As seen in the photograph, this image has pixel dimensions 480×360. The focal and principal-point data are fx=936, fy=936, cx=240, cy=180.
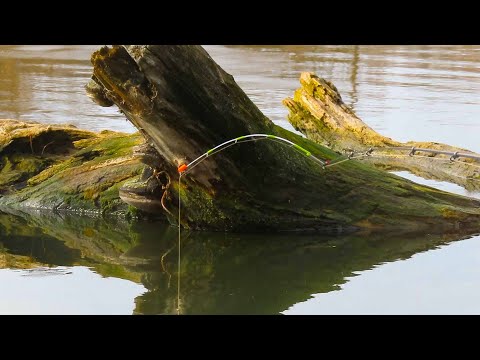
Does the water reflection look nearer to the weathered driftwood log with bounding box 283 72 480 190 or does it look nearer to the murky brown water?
the weathered driftwood log with bounding box 283 72 480 190

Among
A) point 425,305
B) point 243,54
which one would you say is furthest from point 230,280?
point 243,54

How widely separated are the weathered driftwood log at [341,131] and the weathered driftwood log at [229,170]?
2.19 m

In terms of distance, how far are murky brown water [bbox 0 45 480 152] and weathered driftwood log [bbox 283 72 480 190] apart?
1412 mm

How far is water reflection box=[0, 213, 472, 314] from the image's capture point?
671cm

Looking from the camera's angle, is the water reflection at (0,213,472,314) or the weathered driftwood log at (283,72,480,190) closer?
the water reflection at (0,213,472,314)

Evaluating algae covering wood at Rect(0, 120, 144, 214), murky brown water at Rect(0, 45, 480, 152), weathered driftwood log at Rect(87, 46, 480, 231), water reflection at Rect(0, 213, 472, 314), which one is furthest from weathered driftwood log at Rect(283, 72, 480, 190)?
water reflection at Rect(0, 213, 472, 314)

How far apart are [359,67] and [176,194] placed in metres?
12.3

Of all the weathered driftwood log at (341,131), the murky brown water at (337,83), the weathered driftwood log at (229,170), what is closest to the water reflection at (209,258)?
the weathered driftwood log at (229,170)

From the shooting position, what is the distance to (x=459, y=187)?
994 cm

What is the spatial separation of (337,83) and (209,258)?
10129 millimetres

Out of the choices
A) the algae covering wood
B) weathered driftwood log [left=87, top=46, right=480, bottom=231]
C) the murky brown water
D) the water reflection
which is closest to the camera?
the water reflection

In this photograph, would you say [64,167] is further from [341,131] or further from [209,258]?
[341,131]
